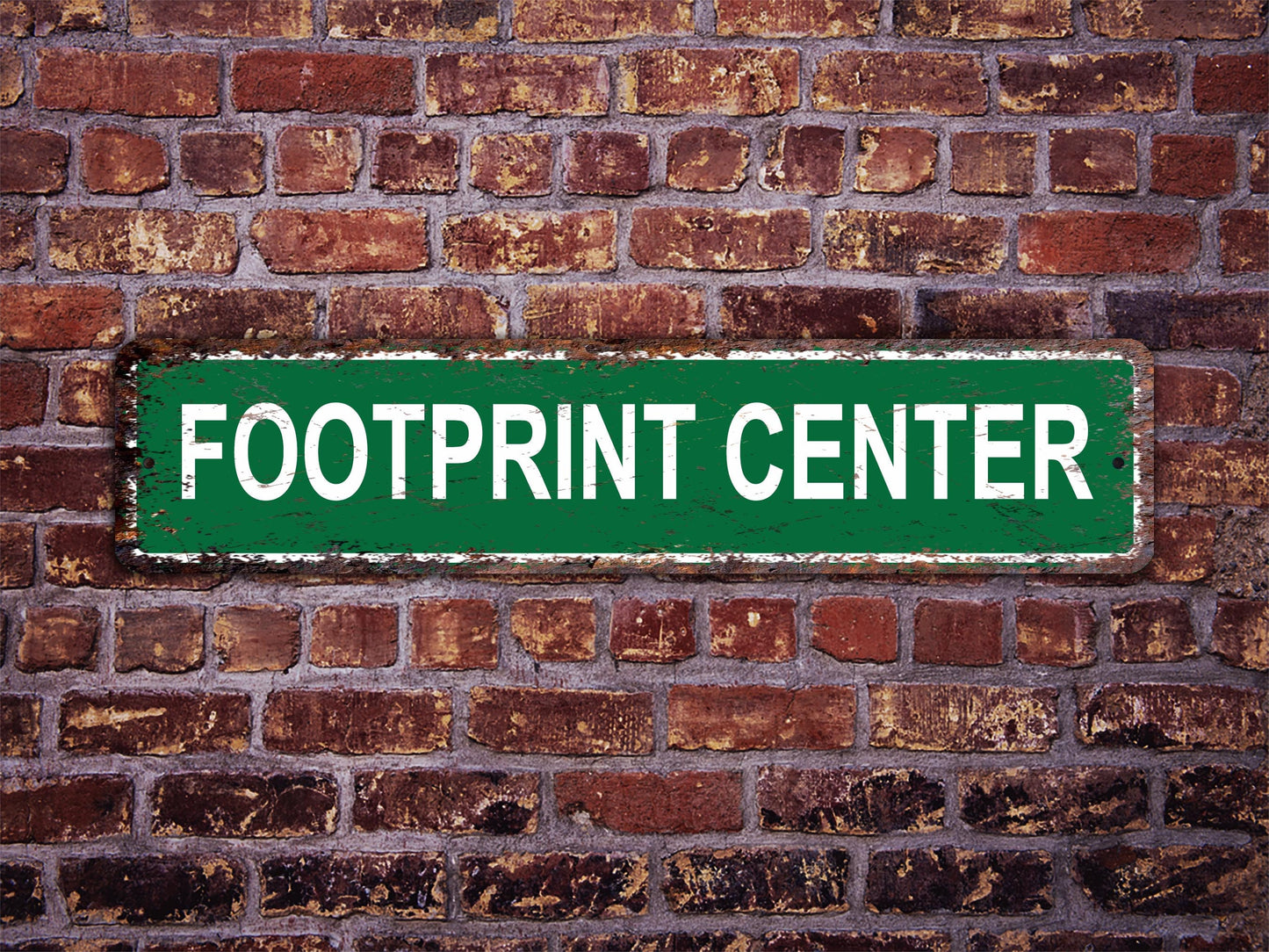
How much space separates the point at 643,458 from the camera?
3.40 ft

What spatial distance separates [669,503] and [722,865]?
43 centimetres

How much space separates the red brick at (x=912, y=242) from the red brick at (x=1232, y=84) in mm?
283

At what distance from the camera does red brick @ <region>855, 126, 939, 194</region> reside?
1067 millimetres

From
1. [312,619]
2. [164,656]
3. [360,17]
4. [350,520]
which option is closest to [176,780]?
[164,656]

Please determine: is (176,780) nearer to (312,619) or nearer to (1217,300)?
(312,619)

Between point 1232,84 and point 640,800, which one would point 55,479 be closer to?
point 640,800

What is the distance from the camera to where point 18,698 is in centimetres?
106

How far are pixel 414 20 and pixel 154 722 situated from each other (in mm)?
879

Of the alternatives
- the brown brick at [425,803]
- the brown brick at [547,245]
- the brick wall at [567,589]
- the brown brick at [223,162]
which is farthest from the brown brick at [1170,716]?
the brown brick at [223,162]

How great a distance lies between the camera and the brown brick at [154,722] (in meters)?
1.06

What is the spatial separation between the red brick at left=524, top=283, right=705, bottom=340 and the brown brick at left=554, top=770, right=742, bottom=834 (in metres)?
0.52

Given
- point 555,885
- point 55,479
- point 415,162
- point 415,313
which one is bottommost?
point 555,885

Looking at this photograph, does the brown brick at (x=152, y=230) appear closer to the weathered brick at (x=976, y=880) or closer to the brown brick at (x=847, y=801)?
the brown brick at (x=847, y=801)

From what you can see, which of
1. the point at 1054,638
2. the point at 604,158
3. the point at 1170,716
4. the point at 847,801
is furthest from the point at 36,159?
the point at 1170,716
